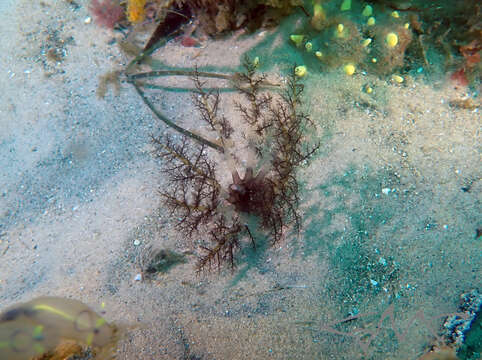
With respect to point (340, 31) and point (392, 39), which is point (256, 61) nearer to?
point (340, 31)

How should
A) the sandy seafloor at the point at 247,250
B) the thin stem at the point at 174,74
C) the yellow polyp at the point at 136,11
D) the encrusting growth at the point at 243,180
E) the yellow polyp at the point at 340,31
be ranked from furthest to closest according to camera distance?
1. the yellow polyp at the point at 136,11
2. the thin stem at the point at 174,74
3. the yellow polyp at the point at 340,31
4. the encrusting growth at the point at 243,180
5. the sandy seafloor at the point at 247,250

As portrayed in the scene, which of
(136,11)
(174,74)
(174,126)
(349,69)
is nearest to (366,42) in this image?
(349,69)

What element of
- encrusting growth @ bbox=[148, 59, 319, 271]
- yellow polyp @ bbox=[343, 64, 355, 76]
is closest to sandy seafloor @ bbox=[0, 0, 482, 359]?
yellow polyp @ bbox=[343, 64, 355, 76]

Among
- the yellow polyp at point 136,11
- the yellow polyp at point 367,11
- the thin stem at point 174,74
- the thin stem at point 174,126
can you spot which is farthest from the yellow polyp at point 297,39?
the yellow polyp at point 136,11

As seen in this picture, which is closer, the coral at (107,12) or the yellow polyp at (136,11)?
the yellow polyp at (136,11)

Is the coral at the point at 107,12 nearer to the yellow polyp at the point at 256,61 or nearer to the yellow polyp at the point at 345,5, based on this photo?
the yellow polyp at the point at 256,61

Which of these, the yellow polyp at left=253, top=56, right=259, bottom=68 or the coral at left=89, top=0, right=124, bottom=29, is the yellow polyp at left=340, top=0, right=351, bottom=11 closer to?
the yellow polyp at left=253, top=56, right=259, bottom=68
